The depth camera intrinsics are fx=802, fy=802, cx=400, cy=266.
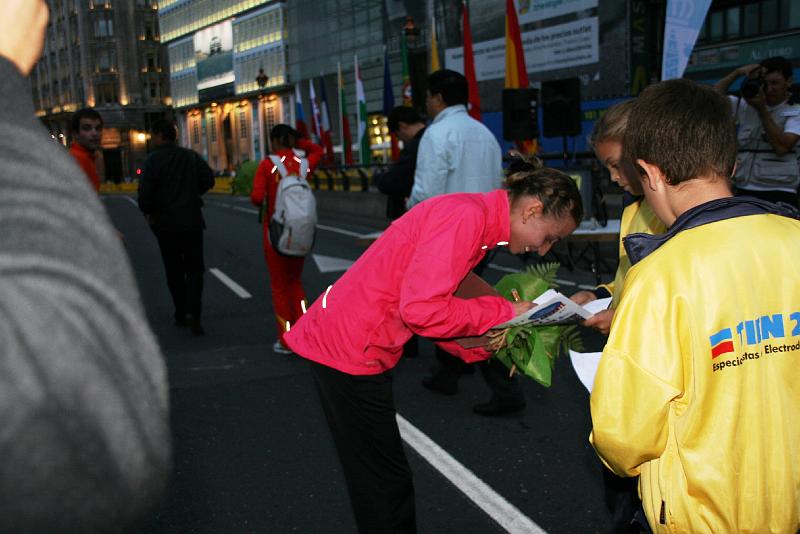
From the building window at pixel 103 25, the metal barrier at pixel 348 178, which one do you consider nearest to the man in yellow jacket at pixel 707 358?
the metal barrier at pixel 348 178

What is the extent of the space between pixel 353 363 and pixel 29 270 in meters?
2.23

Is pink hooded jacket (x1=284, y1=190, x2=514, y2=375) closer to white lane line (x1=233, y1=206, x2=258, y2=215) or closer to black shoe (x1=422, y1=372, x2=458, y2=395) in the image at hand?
black shoe (x1=422, y1=372, x2=458, y2=395)

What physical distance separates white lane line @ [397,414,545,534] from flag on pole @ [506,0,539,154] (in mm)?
13715

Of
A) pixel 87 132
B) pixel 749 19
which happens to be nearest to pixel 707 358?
pixel 87 132

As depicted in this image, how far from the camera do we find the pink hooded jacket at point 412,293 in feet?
8.70

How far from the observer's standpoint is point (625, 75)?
919 inches

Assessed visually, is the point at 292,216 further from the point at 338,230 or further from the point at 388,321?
the point at 338,230

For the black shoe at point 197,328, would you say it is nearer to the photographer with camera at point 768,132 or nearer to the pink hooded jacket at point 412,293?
the photographer with camera at point 768,132

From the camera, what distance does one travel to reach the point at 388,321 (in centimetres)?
285

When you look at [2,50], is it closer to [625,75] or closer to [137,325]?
[137,325]

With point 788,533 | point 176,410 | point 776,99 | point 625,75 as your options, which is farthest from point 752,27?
point 788,533

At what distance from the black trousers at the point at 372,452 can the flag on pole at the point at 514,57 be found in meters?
15.5

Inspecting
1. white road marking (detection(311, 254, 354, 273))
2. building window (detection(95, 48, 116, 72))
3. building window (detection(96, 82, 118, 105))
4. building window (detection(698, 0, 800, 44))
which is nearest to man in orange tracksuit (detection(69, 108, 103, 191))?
white road marking (detection(311, 254, 354, 273))

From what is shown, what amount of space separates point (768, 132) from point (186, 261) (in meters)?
5.67
